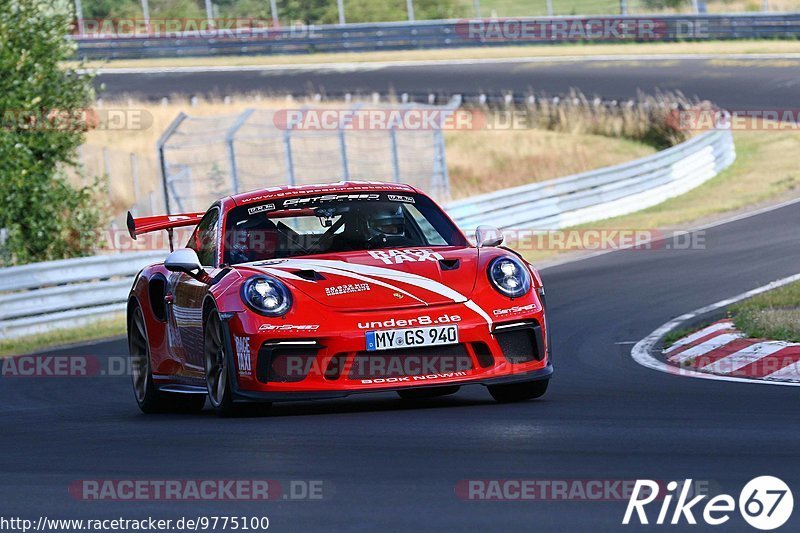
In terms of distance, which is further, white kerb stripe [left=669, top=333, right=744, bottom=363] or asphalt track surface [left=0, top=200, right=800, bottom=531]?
white kerb stripe [left=669, top=333, right=744, bottom=363]

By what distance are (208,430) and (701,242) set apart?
11541mm

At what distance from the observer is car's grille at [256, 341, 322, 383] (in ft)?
25.1

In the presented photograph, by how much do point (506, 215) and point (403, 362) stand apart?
42.8ft

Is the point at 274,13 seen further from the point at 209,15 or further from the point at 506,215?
the point at 506,215

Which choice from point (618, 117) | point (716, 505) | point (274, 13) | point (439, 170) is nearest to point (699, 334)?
point (716, 505)

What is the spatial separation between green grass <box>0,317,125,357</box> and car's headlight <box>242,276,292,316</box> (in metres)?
8.06

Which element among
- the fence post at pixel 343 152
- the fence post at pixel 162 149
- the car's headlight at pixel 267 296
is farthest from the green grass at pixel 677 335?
the fence post at pixel 343 152

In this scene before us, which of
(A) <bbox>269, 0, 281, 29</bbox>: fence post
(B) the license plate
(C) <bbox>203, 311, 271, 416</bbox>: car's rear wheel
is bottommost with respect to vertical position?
(C) <bbox>203, 311, 271, 416</bbox>: car's rear wheel

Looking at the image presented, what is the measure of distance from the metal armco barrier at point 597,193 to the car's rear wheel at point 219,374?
11243 mm

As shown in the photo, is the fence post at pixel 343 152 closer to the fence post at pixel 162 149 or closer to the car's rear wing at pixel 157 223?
the fence post at pixel 162 149

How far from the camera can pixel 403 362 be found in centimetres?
764

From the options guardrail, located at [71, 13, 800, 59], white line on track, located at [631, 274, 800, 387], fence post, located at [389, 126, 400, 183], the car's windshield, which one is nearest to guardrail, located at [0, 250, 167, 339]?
fence post, located at [389, 126, 400, 183]

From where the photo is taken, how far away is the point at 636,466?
564cm

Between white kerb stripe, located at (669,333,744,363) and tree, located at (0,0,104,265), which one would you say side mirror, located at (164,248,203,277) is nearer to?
white kerb stripe, located at (669,333,744,363)
